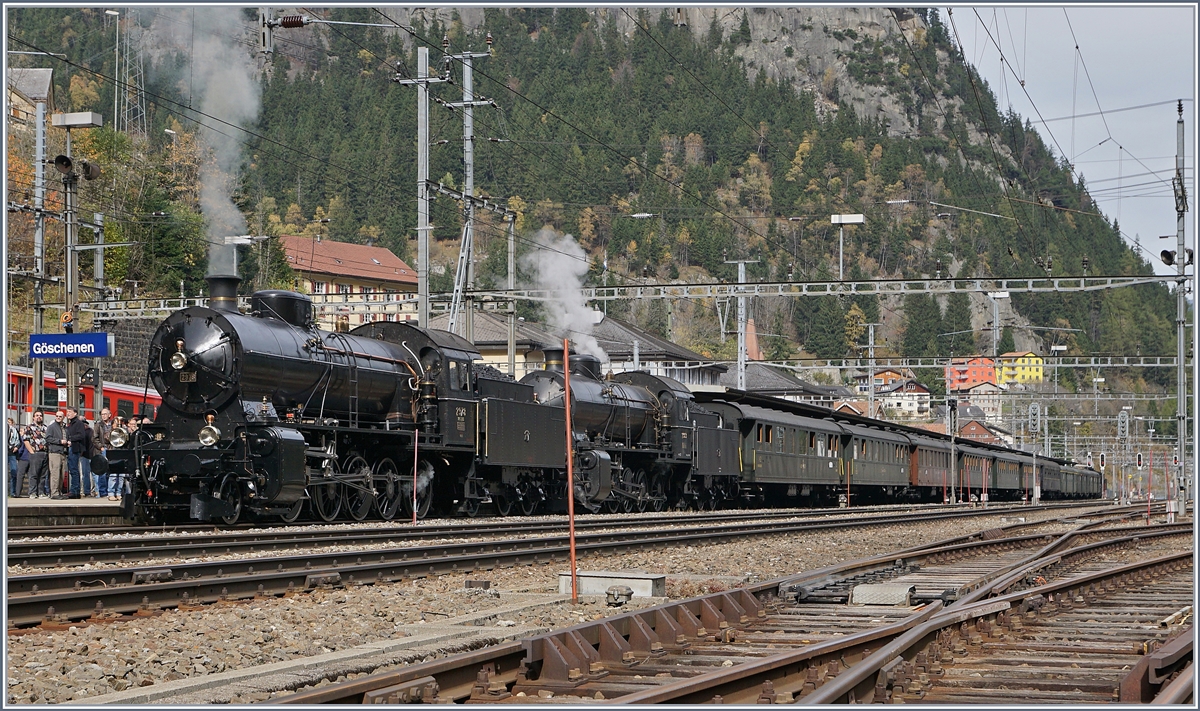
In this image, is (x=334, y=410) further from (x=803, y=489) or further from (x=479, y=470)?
(x=803, y=489)

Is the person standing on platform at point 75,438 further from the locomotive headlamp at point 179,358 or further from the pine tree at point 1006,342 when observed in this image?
the pine tree at point 1006,342

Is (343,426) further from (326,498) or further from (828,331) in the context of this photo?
(828,331)

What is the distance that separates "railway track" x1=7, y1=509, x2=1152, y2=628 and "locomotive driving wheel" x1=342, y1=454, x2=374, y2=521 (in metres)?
4.62

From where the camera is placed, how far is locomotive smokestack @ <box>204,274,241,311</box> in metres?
20.0

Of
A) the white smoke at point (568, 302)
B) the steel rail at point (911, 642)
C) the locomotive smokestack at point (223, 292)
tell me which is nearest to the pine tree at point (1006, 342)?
the white smoke at point (568, 302)

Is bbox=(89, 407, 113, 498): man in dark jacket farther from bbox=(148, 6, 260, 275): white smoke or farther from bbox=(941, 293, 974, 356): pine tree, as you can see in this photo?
bbox=(941, 293, 974, 356): pine tree

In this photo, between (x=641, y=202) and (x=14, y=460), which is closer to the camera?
(x=14, y=460)

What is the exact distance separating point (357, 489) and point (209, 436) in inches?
143

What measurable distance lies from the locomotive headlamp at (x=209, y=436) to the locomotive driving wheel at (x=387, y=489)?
13.6 feet

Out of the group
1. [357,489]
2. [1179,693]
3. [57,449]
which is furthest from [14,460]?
[1179,693]

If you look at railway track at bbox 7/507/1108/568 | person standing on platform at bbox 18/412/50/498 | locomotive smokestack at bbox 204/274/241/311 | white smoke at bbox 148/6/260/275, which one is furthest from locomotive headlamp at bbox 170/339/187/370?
white smoke at bbox 148/6/260/275

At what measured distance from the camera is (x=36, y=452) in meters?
23.8

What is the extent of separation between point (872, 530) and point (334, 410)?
11.4 metres

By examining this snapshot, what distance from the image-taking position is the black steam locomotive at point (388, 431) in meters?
19.0
